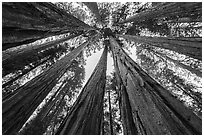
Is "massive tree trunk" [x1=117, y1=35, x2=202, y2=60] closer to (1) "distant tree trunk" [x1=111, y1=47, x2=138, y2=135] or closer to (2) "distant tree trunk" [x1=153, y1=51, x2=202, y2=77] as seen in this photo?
(1) "distant tree trunk" [x1=111, y1=47, x2=138, y2=135]

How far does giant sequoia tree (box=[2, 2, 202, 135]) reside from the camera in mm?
3197

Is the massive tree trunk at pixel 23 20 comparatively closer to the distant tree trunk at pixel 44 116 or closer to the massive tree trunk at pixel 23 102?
the massive tree trunk at pixel 23 102

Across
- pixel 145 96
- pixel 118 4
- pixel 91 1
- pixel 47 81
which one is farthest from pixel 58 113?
pixel 145 96

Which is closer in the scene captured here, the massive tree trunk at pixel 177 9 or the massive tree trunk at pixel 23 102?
the massive tree trunk at pixel 23 102

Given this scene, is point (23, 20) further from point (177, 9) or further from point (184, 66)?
point (184, 66)

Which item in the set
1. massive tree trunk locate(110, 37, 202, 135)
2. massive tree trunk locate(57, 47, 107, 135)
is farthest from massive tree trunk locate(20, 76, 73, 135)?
massive tree trunk locate(110, 37, 202, 135)

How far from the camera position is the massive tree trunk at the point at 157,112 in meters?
2.47

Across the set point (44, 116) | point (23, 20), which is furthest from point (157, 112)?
point (44, 116)

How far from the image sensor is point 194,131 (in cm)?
247

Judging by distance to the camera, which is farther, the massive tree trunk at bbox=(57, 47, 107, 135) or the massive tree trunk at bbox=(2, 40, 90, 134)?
the massive tree trunk at bbox=(2, 40, 90, 134)

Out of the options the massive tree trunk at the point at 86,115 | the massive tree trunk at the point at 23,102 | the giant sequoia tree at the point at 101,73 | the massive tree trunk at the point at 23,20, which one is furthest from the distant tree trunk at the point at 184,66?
the massive tree trunk at the point at 23,20

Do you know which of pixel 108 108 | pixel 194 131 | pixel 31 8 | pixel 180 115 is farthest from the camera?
pixel 108 108

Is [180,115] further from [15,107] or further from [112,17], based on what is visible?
[112,17]

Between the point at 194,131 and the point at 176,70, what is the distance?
9683 mm
